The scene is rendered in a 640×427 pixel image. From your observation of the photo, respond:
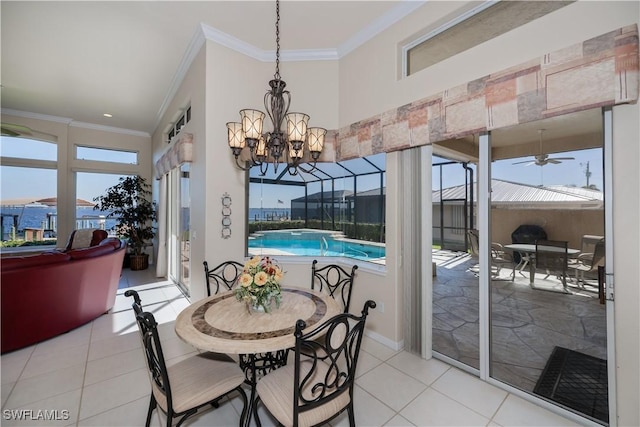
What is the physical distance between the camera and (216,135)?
3.10 meters

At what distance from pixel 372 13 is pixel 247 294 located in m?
3.05

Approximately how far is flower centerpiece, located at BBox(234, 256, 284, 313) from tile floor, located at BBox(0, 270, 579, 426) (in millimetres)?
861

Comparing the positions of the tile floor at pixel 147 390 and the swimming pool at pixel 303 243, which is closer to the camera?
the tile floor at pixel 147 390

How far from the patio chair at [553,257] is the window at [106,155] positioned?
863 cm

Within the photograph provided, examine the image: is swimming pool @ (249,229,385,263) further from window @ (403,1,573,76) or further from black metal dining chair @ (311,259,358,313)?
window @ (403,1,573,76)

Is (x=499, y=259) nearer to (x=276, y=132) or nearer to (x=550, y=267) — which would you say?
(x=550, y=267)

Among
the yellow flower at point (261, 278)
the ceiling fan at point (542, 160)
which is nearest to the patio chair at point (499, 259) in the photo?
the ceiling fan at point (542, 160)

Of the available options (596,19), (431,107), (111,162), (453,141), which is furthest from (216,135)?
(111,162)

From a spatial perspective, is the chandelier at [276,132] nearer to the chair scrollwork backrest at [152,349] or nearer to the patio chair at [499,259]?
the chair scrollwork backrest at [152,349]

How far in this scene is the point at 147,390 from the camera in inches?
84.1

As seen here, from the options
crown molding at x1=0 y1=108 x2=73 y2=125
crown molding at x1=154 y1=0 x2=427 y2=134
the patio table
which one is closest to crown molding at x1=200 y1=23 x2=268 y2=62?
crown molding at x1=154 y1=0 x2=427 y2=134

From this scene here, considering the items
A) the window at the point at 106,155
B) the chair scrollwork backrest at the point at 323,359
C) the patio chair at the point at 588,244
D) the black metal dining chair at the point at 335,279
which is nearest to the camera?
the chair scrollwork backrest at the point at 323,359

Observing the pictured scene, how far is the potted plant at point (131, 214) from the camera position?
6.16 metres

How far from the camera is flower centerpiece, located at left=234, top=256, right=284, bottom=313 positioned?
176 centimetres
